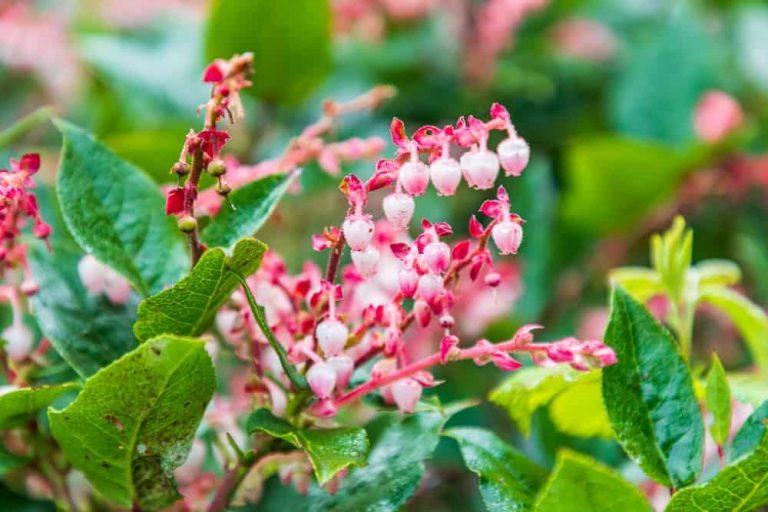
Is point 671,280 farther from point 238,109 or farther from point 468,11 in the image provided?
point 468,11

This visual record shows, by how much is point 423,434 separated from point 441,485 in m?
0.52

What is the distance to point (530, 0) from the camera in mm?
1356

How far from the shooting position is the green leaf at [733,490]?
0.49 m

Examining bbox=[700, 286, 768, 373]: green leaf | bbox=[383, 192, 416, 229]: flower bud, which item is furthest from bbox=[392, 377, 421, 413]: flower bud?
bbox=[700, 286, 768, 373]: green leaf

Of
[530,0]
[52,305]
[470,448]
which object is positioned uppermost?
[530,0]

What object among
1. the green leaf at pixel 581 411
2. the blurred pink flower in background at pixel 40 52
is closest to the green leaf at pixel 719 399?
the green leaf at pixel 581 411

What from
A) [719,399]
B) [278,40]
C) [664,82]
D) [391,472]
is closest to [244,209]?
[391,472]

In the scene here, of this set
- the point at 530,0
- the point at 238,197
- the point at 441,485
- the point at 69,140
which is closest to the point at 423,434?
the point at 238,197

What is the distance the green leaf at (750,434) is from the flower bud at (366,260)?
0.24m

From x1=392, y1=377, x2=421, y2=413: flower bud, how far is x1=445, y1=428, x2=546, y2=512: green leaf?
40mm

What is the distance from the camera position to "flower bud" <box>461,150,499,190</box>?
52 cm

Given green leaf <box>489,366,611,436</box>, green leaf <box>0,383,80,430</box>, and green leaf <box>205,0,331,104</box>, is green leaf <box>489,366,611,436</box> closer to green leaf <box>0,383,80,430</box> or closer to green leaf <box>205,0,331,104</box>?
green leaf <box>0,383,80,430</box>

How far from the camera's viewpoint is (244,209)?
0.62m

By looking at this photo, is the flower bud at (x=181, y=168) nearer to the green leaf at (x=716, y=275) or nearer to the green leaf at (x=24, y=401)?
the green leaf at (x=24, y=401)
